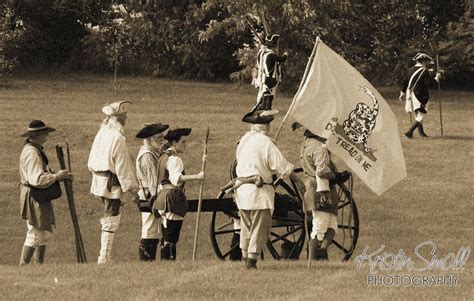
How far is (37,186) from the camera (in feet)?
50.9

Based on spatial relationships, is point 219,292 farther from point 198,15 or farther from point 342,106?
point 198,15

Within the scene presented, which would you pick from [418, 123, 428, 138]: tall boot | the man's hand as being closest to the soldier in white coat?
the man's hand

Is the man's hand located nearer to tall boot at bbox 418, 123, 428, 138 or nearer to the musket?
the musket

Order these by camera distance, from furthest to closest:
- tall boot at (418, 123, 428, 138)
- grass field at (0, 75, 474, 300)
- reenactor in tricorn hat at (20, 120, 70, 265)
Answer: tall boot at (418, 123, 428, 138) < reenactor in tricorn hat at (20, 120, 70, 265) < grass field at (0, 75, 474, 300)

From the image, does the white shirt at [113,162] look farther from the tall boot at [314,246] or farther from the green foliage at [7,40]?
the green foliage at [7,40]

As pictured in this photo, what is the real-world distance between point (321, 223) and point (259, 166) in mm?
1785

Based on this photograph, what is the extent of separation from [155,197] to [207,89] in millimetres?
20695

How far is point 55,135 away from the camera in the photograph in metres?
26.6

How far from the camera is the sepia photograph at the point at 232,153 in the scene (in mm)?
14648

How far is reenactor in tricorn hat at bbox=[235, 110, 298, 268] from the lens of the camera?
14.6 metres

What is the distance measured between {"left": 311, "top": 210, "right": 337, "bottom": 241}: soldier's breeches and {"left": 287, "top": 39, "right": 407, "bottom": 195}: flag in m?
0.97

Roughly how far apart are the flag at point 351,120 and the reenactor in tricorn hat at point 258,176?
0.71 m

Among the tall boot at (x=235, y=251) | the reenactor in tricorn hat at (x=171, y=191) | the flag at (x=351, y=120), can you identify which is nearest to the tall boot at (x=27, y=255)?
the reenactor in tricorn hat at (x=171, y=191)

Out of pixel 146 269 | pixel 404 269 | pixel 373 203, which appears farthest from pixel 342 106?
pixel 373 203
